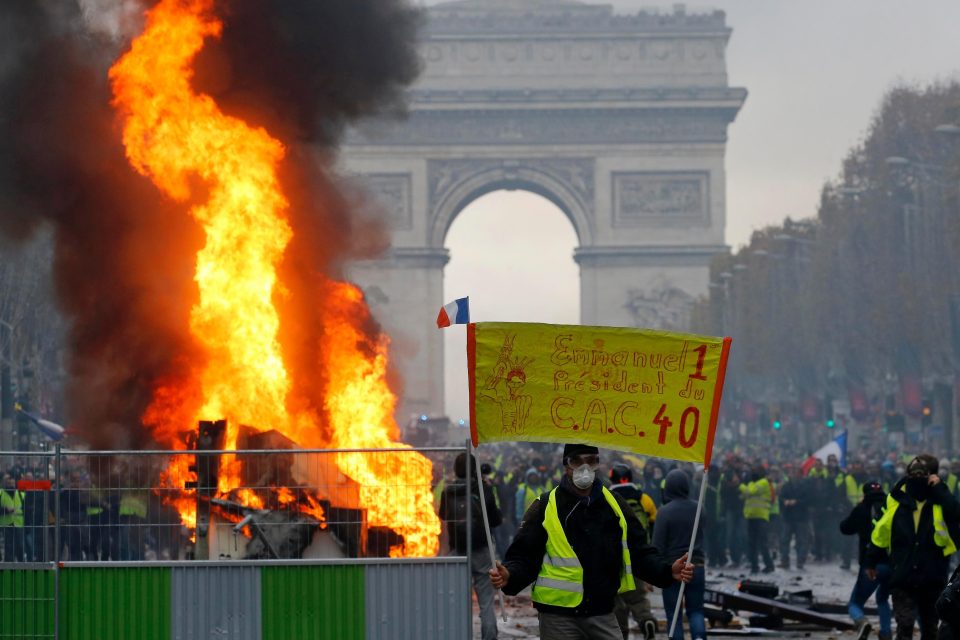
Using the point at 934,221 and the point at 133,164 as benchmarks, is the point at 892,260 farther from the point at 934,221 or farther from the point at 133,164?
the point at 133,164

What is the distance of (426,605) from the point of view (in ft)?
31.7

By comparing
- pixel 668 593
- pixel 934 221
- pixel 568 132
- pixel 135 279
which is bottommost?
pixel 668 593

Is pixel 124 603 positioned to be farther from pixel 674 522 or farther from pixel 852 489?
pixel 852 489

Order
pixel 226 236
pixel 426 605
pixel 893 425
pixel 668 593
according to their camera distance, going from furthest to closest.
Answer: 1. pixel 893 425
2. pixel 226 236
3. pixel 668 593
4. pixel 426 605

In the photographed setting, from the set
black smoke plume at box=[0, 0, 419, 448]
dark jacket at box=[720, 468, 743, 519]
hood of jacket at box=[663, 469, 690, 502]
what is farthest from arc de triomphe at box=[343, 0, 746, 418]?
hood of jacket at box=[663, 469, 690, 502]

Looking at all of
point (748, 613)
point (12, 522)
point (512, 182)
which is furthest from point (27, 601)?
point (512, 182)

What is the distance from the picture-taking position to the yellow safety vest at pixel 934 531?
11.3 metres

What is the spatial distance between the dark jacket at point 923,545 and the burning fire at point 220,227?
5002 millimetres

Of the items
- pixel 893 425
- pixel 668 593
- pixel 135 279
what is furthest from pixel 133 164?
pixel 893 425

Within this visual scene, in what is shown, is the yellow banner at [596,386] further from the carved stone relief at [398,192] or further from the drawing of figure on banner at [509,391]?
the carved stone relief at [398,192]

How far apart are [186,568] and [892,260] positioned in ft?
135

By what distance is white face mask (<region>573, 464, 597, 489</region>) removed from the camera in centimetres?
805

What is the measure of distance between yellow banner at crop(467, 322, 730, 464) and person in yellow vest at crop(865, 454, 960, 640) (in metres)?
3.24

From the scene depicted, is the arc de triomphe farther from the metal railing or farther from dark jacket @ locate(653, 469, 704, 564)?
the metal railing
